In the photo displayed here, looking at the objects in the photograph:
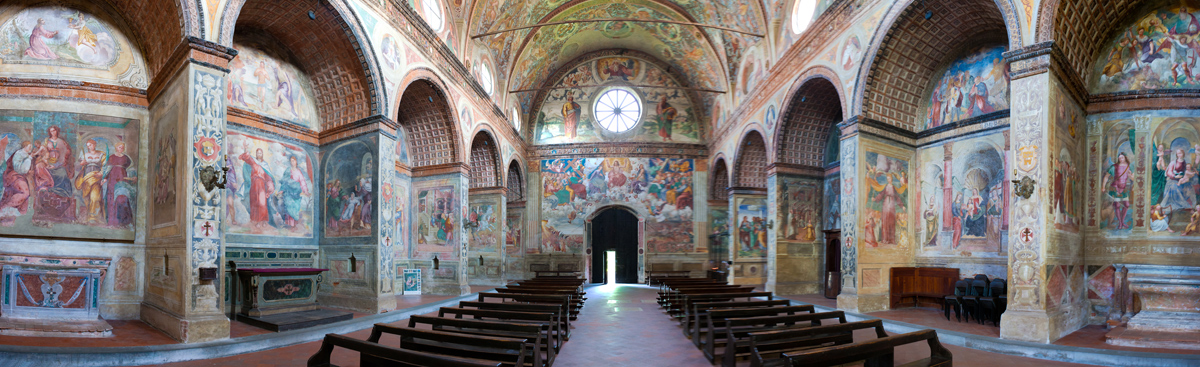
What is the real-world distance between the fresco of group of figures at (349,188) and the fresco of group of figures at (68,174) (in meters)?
4.06

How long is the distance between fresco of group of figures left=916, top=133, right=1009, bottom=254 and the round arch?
1342 mm

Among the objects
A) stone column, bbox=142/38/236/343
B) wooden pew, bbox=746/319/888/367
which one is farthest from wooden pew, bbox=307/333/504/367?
stone column, bbox=142/38/236/343

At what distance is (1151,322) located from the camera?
31.9ft

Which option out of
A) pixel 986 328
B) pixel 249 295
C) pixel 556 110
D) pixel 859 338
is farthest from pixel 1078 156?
pixel 556 110

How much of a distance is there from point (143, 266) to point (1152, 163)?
726 inches

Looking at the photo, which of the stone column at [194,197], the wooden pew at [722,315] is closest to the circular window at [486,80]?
the stone column at [194,197]

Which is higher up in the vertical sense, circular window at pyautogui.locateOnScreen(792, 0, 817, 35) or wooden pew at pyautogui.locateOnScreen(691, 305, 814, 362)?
circular window at pyautogui.locateOnScreen(792, 0, 817, 35)

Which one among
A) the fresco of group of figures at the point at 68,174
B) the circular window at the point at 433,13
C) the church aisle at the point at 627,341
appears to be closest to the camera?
the church aisle at the point at 627,341

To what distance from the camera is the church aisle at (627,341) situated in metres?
8.56

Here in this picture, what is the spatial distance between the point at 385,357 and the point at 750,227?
2151 centimetres

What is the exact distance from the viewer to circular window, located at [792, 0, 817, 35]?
16.9m

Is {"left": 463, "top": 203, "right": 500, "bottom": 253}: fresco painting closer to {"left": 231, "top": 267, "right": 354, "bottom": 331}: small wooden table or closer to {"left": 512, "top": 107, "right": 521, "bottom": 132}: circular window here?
{"left": 512, "top": 107, "right": 521, "bottom": 132}: circular window

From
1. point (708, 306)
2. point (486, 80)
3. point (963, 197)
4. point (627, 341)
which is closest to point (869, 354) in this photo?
point (708, 306)

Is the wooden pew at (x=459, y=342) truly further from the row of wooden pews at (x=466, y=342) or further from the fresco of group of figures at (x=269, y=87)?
the fresco of group of figures at (x=269, y=87)
